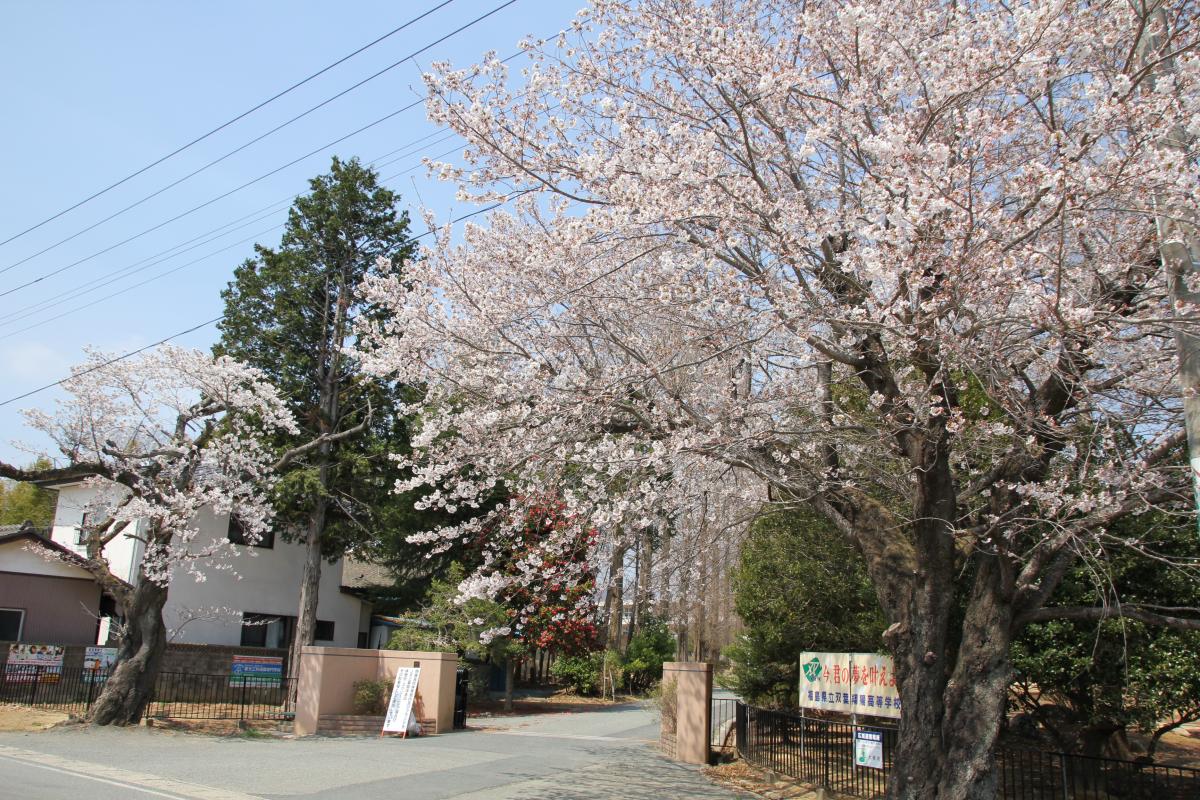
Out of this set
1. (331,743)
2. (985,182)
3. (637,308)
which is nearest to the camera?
(985,182)

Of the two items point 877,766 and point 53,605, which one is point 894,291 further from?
point 53,605

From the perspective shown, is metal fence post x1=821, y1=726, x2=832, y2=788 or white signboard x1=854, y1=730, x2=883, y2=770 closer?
white signboard x1=854, y1=730, x2=883, y2=770

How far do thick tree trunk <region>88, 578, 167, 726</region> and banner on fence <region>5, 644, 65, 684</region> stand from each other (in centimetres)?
428

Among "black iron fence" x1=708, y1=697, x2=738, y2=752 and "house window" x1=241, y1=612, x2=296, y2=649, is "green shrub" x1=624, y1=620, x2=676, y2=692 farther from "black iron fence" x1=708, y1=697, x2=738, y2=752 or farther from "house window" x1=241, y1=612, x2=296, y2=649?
"black iron fence" x1=708, y1=697, x2=738, y2=752

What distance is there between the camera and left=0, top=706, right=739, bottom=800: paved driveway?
1030 cm

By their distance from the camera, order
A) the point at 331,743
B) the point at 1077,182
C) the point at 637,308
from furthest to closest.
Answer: the point at 331,743, the point at 637,308, the point at 1077,182

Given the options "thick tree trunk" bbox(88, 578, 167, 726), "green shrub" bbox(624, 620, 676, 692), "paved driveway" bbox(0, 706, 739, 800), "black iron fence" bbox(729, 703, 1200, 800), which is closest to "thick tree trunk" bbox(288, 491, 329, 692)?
"thick tree trunk" bbox(88, 578, 167, 726)

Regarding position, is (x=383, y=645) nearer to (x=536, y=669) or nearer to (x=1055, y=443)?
(x=536, y=669)

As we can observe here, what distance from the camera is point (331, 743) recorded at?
15430 millimetres

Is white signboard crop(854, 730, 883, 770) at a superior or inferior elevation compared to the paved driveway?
superior

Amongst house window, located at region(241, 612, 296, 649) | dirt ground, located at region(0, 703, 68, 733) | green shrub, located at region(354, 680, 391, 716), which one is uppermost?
house window, located at region(241, 612, 296, 649)

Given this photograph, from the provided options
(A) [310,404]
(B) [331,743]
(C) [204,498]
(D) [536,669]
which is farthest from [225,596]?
(D) [536,669]

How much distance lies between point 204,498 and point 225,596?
9.15m

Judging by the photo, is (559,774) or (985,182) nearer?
(985,182)
